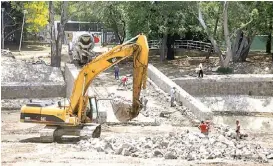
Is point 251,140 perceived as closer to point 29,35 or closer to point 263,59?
point 263,59

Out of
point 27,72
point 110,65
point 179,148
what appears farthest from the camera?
point 27,72

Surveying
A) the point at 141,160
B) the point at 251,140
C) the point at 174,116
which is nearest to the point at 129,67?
the point at 174,116

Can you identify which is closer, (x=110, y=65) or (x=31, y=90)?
A: (x=110, y=65)

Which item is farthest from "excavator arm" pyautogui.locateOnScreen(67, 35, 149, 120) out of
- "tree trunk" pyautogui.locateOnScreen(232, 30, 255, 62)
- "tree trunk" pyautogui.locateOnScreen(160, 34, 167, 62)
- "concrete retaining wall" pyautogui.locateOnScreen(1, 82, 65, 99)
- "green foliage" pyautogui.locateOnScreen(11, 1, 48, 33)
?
"green foliage" pyautogui.locateOnScreen(11, 1, 48, 33)

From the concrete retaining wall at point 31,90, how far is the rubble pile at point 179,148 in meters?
11.3

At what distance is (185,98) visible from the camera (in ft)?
69.6

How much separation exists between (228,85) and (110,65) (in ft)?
43.7

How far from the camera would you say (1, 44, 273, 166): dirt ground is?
12.5 m

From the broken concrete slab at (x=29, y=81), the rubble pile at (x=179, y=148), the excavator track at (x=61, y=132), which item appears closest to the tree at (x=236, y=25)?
the broken concrete slab at (x=29, y=81)

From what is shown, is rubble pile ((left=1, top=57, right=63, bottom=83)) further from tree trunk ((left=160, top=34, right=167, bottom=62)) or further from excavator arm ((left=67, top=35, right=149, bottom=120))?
excavator arm ((left=67, top=35, right=149, bottom=120))

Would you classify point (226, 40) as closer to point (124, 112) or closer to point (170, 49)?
point (170, 49)

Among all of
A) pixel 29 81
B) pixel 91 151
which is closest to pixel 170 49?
pixel 29 81

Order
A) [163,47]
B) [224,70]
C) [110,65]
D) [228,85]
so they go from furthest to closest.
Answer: [163,47] → [224,70] → [228,85] → [110,65]

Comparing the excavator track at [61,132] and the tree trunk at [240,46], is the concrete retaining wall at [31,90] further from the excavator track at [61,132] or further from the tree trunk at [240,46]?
the tree trunk at [240,46]
